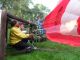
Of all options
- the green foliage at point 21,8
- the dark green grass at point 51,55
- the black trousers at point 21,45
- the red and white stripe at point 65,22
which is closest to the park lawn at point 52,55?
the dark green grass at point 51,55

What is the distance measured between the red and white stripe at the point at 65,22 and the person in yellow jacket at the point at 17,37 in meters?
3.83

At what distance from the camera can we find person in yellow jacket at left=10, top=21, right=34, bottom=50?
9047mm

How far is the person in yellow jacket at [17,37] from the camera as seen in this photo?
29.7 ft

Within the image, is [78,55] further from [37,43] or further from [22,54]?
[37,43]

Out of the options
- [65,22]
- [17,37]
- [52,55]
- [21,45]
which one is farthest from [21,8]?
[65,22]

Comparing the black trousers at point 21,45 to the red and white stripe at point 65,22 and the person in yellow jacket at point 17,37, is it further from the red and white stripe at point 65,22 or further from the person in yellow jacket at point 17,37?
the red and white stripe at point 65,22

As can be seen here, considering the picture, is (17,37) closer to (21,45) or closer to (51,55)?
(21,45)

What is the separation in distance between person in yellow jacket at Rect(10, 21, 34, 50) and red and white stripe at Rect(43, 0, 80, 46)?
3.83m

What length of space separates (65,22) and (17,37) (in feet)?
13.2

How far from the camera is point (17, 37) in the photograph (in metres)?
9.08

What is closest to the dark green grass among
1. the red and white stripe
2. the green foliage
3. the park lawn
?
the park lawn

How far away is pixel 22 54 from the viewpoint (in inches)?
360

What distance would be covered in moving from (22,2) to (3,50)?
17558 millimetres

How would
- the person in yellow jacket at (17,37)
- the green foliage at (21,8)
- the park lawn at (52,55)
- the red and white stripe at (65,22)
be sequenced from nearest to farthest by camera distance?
the red and white stripe at (65,22), the park lawn at (52,55), the person in yellow jacket at (17,37), the green foliage at (21,8)
